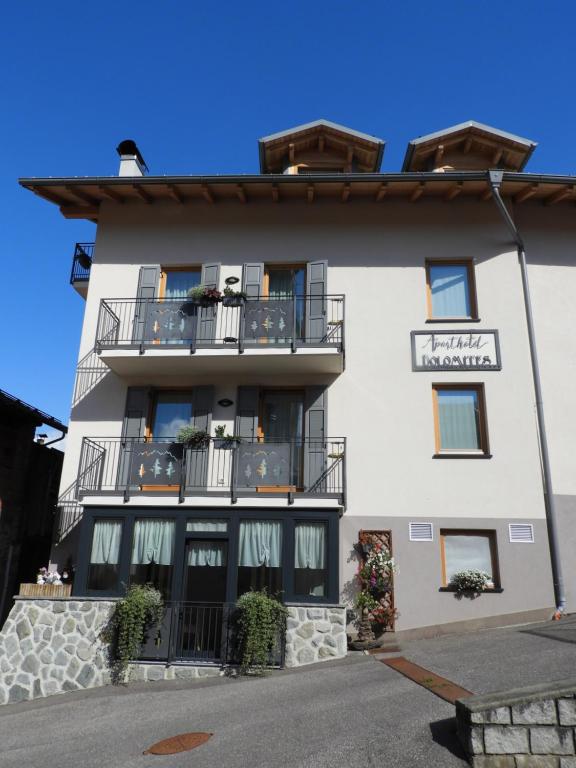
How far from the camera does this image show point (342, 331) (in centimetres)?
1185

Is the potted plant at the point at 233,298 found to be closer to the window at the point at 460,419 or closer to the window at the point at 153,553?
the window at the point at 460,419

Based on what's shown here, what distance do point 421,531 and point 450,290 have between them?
5399 mm

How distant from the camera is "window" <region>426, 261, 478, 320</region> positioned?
12867 mm

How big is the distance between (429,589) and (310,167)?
1026cm

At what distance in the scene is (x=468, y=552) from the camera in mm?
11250

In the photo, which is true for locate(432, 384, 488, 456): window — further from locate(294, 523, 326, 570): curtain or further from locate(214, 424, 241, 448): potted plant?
locate(214, 424, 241, 448): potted plant

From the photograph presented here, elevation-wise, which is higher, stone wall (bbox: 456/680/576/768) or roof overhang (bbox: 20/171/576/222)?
roof overhang (bbox: 20/171/576/222)

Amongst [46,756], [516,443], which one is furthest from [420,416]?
[46,756]

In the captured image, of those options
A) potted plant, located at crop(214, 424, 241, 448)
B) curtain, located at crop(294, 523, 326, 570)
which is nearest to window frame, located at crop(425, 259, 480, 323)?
potted plant, located at crop(214, 424, 241, 448)

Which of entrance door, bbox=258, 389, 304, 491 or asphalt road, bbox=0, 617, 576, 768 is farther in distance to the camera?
entrance door, bbox=258, 389, 304, 491

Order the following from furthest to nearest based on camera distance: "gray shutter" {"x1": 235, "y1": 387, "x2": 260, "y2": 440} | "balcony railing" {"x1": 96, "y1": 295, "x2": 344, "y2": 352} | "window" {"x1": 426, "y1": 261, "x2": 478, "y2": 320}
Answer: "window" {"x1": 426, "y1": 261, "x2": 478, "y2": 320}, "gray shutter" {"x1": 235, "y1": 387, "x2": 260, "y2": 440}, "balcony railing" {"x1": 96, "y1": 295, "x2": 344, "y2": 352}

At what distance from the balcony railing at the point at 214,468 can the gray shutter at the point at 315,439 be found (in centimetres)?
2

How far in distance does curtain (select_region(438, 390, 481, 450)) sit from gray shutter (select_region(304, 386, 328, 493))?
2.48 metres

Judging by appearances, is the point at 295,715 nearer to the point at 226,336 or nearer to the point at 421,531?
the point at 421,531
